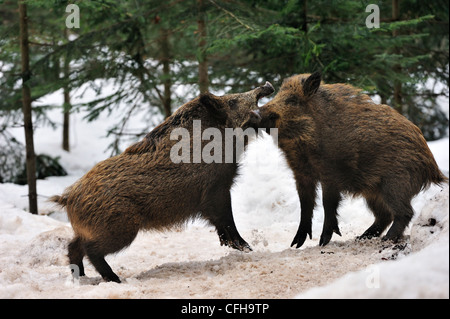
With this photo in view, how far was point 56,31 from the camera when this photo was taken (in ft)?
30.4

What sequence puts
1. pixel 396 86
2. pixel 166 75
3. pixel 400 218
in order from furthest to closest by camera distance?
pixel 396 86 → pixel 166 75 → pixel 400 218

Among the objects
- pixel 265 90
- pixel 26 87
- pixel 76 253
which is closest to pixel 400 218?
pixel 265 90

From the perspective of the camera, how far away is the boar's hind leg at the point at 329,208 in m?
4.77

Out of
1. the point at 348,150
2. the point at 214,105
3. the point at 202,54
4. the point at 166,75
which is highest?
the point at 202,54

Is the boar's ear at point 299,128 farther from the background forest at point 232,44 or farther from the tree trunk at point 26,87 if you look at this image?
the tree trunk at point 26,87

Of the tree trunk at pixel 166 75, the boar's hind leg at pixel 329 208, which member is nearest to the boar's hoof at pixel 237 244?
the boar's hind leg at pixel 329 208

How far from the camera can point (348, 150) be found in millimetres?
4637

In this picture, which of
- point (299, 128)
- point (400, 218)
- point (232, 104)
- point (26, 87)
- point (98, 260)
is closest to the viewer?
point (98, 260)

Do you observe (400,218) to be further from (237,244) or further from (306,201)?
(237,244)

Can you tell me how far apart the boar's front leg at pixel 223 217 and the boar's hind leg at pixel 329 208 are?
0.78 metres

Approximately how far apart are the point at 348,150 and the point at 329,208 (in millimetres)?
596

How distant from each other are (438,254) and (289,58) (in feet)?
21.7

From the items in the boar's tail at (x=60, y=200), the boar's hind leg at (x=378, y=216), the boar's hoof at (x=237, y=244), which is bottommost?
the boar's hoof at (x=237, y=244)

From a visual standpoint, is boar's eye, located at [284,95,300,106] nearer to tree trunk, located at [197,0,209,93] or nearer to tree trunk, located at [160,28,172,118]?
tree trunk, located at [197,0,209,93]
